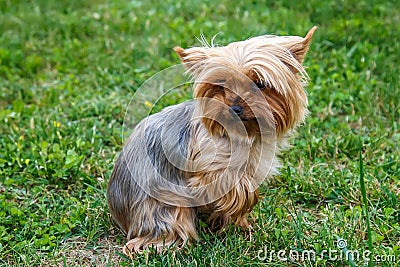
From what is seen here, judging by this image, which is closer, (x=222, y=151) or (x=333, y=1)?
(x=222, y=151)

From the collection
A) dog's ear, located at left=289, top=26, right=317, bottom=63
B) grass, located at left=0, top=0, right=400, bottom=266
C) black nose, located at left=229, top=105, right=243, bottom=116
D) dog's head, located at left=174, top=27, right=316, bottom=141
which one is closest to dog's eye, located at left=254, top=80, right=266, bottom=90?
dog's head, located at left=174, top=27, right=316, bottom=141

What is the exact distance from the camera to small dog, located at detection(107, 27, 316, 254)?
149 inches

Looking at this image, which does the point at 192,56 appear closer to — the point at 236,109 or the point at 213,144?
the point at 236,109

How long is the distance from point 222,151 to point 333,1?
4361 millimetres

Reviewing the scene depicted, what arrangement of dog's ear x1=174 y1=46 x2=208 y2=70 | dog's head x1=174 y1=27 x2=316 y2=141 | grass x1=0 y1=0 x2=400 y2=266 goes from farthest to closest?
grass x1=0 y1=0 x2=400 y2=266
dog's ear x1=174 y1=46 x2=208 y2=70
dog's head x1=174 y1=27 x2=316 y2=141

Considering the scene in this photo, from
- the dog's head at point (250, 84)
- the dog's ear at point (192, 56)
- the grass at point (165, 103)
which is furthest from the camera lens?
the grass at point (165, 103)

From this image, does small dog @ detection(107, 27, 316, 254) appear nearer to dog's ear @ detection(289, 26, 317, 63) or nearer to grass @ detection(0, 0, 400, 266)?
dog's ear @ detection(289, 26, 317, 63)

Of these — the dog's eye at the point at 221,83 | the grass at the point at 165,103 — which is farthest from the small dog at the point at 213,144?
the grass at the point at 165,103

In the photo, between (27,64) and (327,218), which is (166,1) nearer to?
(27,64)

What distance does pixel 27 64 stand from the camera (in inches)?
279

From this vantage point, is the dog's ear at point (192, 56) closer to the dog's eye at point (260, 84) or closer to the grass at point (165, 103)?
the dog's eye at point (260, 84)

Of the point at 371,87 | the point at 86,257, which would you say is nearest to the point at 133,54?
the point at 371,87

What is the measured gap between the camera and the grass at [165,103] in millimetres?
4344

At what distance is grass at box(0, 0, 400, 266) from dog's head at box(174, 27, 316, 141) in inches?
31.1
